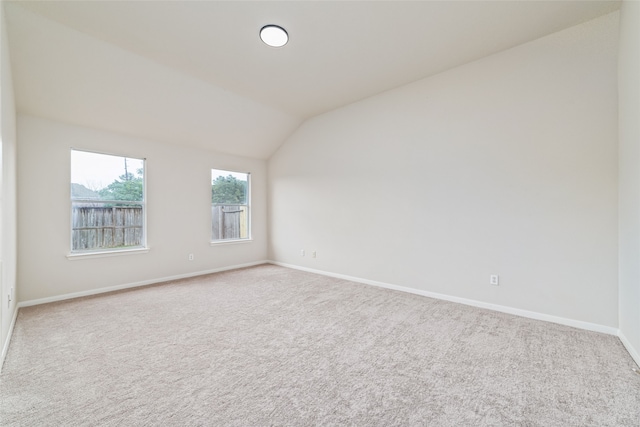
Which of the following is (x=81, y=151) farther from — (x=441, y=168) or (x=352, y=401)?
(x=441, y=168)

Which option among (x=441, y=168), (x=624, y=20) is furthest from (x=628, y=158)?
(x=441, y=168)

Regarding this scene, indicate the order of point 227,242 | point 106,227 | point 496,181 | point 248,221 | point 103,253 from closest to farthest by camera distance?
point 496,181 < point 103,253 < point 106,227 < point 227,242 < point 248,221

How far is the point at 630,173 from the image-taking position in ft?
6.99

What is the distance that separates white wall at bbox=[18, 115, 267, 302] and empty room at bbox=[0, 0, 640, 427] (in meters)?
0.03

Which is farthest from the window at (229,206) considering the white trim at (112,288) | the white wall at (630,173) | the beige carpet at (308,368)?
the white wall at (630,173)

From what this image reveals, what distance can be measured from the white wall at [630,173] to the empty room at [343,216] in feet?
0.11

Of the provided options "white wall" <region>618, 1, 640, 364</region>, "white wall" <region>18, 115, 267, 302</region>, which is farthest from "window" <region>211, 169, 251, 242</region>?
"white wall" <region>618, 1, 640, 364</region>

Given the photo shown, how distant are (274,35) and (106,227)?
3.43m

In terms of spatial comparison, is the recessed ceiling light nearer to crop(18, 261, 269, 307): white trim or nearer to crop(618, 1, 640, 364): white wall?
crop(618, 1, 640, 364): white wall

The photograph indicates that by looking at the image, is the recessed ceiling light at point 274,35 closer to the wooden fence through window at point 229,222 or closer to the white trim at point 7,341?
the wooden fence through window at point 229,222

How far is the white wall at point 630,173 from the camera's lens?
199 cm

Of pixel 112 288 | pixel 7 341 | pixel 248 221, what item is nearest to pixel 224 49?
pixel 7 341

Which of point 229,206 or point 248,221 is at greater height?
point 229,206

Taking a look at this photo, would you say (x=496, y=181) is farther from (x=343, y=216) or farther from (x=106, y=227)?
(x=106, y=227)
